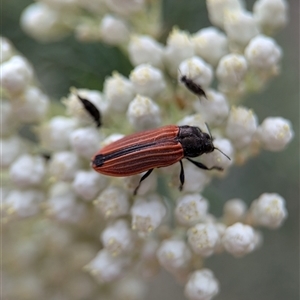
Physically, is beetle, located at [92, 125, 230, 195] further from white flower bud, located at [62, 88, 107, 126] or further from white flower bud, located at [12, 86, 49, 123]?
white flower bud, located at [12, 86, 49, 123]

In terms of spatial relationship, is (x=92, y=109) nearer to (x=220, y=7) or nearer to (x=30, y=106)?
(x=30, y=106)

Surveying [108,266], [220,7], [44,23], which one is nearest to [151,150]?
[108,266]

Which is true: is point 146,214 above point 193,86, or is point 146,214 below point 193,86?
below

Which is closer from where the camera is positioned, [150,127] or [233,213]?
[150,127]

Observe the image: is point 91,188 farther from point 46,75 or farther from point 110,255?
point 46,75

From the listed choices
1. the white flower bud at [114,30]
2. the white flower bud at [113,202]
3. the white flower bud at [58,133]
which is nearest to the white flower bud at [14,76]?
the white flower bud at [58,133]

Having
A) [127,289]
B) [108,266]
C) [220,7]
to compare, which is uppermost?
[220,7]

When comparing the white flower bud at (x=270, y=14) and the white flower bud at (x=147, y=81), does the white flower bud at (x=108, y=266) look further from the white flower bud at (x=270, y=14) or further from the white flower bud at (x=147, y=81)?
the white flower bud at (x=270, y=14)
